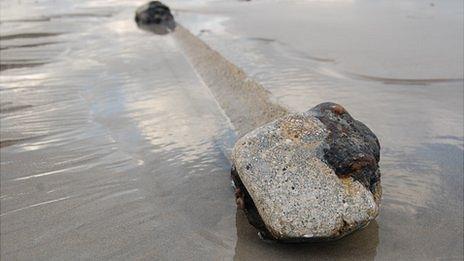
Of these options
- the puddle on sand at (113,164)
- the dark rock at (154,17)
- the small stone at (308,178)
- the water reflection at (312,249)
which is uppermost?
the small stone at (308,178)

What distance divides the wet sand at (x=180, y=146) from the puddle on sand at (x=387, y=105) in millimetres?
17

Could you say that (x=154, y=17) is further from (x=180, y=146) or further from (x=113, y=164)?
(x=113, y=164)

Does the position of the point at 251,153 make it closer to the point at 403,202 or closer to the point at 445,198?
the point at 403,202

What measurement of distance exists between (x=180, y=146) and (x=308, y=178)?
2223 mm

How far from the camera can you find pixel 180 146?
534cm

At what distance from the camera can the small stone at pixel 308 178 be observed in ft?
10.8

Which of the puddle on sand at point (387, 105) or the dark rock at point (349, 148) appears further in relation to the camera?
the puddle on sand at point (387, 105)

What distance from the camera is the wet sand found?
145 inches

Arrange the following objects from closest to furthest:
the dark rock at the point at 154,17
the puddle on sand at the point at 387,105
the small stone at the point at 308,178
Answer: the small stone at the point at 308,178, the puddle on sand at the point at 387,105, the dark rock at the point at 154,17

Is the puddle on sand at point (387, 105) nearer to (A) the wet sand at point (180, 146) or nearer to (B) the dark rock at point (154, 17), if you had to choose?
(A) the wet sand at point (180, 146)

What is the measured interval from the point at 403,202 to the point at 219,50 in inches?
266

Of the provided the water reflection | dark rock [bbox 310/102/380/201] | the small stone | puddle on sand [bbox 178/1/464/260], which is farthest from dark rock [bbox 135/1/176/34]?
the water reflection

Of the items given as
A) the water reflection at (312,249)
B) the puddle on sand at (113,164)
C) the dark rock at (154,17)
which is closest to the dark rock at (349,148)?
the water reflection at (312,249)

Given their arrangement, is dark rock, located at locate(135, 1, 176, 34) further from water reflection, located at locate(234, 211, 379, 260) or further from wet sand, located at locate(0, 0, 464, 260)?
water reflection, located at locate(234, 211, 379, 260)
